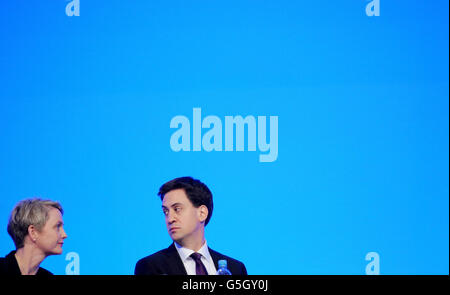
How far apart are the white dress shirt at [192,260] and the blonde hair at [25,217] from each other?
29.2 inches

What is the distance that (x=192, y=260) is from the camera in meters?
3.43

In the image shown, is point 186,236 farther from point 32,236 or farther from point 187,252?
point 32,236

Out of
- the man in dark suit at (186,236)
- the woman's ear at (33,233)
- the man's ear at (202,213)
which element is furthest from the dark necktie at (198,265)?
the woman's ear at (33,233)

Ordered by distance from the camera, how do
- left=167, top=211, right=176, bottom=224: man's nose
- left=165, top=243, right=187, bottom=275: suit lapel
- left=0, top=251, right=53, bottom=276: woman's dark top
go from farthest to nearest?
left=167, top=211, right=176, bottom=224: man's nose → left=165, top=243, right=187, bottom=275: suit lapel → left=0, top=251, right=53, bottom=276: woman's dark top

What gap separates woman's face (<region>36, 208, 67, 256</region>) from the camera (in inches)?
133

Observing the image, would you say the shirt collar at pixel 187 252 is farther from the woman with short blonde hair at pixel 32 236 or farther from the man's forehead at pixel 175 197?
the woman with short blonde hair at pixel 32 236

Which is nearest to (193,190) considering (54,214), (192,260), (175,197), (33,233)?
(175,197)

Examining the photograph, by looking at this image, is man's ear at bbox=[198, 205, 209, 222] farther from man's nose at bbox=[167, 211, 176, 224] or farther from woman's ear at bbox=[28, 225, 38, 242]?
woman's ear at bbox=[28, 225, 38, 242]

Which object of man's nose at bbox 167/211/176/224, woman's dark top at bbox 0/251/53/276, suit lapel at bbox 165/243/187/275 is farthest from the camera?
man's nose at bbox 167/211/176/224

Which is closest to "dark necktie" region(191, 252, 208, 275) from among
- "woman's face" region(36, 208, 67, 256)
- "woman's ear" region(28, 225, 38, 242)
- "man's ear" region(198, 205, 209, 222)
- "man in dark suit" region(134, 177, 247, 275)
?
"man in dark suit" region(134, 177, 247, 275)

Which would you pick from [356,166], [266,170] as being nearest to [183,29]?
[266,170]

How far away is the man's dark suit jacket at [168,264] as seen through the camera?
3373 millimetres
